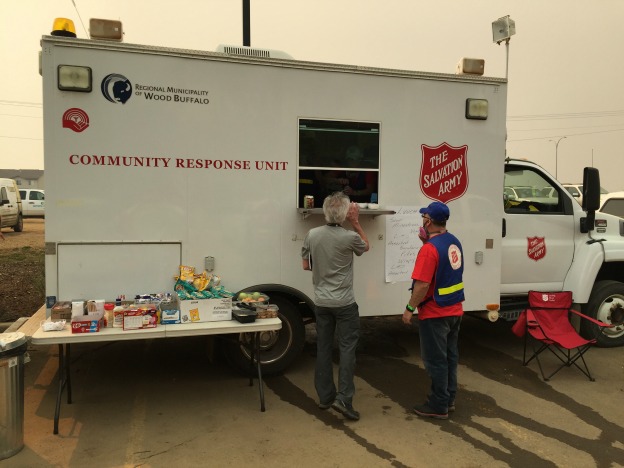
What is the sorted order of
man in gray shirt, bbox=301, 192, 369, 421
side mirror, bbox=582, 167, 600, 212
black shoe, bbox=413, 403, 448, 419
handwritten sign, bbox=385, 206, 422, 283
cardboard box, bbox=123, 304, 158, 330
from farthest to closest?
side mirror, bbox=582, 167, 600, 212
handwritten sign, bbox=385, 206, 422, 283
black shoe, bbox=413, 403, 448, 419
man in gray shirt, bbox=301, 192, 369, 421
cardboard box, bbox=123, 304, 158, 330

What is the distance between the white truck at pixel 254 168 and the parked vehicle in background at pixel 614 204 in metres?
3.32

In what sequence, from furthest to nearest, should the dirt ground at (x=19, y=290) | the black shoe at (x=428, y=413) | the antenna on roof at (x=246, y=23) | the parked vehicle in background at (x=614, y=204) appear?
the parked vehicle in background at (x=614, y=204) < the antenna on roof at (x=246, y=23) < the dirt ground at (x=19, y=290) < the black shoe at (x=428, y=413)

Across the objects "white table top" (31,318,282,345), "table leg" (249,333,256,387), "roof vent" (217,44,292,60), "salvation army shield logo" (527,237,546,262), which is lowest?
"table leg" (249,333,256,387)

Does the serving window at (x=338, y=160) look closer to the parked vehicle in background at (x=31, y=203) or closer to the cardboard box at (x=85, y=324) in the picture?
the cardboard box at (x=85, y=324)

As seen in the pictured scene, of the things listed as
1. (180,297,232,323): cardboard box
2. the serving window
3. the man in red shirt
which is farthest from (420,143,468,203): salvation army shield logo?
(180,297,232,323): cardboard box

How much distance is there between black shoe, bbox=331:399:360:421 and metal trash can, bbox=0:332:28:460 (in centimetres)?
230

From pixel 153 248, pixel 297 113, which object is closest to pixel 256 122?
pixel 297 113

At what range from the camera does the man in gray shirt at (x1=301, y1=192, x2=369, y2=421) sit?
4.13 m

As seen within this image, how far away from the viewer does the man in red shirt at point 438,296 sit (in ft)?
13.2

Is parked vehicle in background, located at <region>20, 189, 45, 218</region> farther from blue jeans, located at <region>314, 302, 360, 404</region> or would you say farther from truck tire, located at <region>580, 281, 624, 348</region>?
truck tire, located at <region>580, 281, 624, 348</region>

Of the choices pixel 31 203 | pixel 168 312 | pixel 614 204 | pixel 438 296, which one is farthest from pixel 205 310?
pixel 31 203

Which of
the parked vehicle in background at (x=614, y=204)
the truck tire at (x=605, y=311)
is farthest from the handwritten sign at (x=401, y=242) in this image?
the parked vehicle in background at (x=614, y=204)

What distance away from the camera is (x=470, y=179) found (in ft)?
17.7

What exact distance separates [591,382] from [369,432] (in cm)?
263
